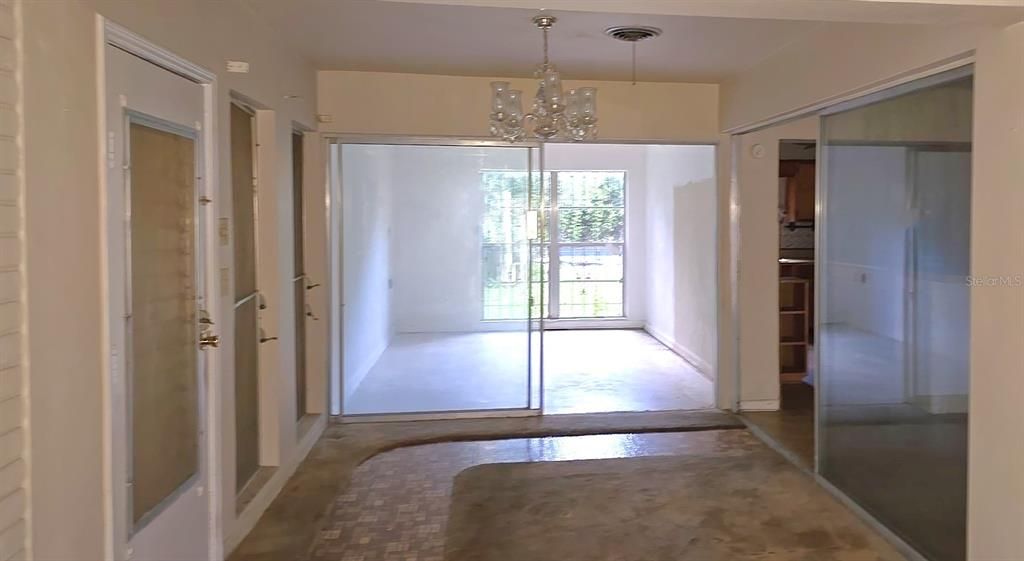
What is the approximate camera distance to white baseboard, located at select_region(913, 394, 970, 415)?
2843mm

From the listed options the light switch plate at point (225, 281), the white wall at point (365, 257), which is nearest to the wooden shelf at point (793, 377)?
the white wall at point (365, 257)

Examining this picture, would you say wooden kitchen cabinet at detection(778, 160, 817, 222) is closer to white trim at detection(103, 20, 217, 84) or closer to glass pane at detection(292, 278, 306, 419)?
glass pane at detection(292, 278, 306, 419)

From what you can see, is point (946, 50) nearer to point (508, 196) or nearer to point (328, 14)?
point (328, 14)

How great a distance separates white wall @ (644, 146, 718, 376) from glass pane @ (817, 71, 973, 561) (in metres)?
1.67

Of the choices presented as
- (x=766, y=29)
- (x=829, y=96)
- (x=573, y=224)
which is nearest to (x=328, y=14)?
(x=766, y=29)

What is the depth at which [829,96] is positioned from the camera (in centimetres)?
359

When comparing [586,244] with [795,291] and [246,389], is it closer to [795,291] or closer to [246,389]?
[795,291]

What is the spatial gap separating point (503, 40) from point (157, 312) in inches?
90.7

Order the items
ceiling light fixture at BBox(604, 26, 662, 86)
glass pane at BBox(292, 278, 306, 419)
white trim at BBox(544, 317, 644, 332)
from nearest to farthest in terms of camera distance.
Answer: ceiling light fixture at BBox(604, 26, 662, 86)
glass pane at BBox(292, 278, 306, 419)
white trim at BBox(544, 317, 644, 332)

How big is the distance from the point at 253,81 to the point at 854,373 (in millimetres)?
3220

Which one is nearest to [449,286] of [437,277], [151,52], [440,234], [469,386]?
[437,277]

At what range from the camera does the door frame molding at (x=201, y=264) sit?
204cm

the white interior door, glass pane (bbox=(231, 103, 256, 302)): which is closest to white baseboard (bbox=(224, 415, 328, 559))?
the white interior door

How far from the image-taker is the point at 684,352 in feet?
24.5
